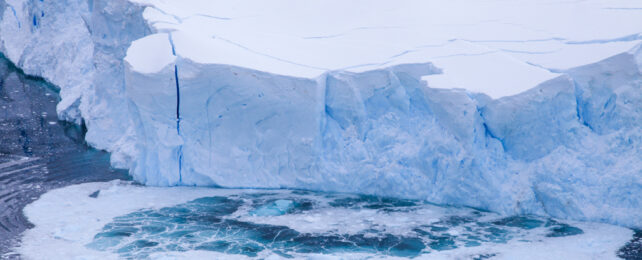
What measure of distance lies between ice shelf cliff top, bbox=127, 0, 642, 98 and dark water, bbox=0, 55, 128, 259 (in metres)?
1.37

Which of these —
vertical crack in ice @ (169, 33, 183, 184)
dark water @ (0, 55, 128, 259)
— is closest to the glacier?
vertical crack in ice @ (169, 33, 183, 184)

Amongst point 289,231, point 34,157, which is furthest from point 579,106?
point 34,157

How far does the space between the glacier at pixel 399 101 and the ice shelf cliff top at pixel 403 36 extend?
18 mm

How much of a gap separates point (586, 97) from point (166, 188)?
11.2 ft

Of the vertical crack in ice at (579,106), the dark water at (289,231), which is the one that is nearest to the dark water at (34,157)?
the dark water at (289,231)

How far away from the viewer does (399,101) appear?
5496 millimetres

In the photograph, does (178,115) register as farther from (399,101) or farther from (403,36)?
(403,36)

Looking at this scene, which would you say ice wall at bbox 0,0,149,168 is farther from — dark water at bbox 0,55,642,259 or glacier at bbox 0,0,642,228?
dark water at bbox 0,55,642,259

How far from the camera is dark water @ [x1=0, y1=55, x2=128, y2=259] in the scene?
547 cm

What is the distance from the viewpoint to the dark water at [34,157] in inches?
215

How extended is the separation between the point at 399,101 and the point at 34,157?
3666mm

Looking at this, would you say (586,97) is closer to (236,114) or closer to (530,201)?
(530,201)

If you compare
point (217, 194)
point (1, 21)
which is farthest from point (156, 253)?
point (1, 21)

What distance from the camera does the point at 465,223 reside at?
5.03 metres
